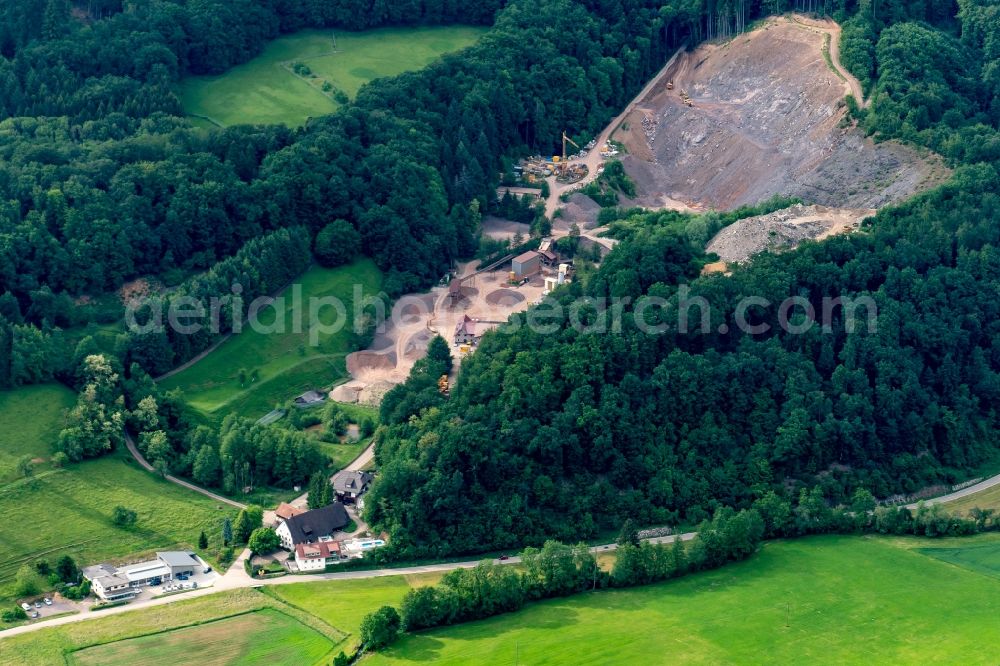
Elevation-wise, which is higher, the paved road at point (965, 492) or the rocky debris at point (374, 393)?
the rocky debris at point (374, 393)

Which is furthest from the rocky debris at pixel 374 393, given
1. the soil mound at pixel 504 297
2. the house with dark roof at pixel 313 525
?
the house with dark roof at pixel 313 525

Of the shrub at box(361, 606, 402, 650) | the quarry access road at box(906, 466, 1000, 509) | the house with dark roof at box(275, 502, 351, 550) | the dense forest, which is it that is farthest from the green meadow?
the quarry access road at box(906, 466, 1000, 509)

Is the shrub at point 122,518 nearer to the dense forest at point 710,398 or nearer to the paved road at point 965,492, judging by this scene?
the dense forest at point 710,398

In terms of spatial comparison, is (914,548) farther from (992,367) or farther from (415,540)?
(415,540)

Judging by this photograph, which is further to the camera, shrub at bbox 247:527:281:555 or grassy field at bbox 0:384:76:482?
grassy field at bbox 0:384:76:482

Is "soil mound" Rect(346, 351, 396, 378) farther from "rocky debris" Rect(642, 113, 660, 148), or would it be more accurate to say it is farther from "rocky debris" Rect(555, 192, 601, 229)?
"rocky debris" Rect(642, 113, 660, 148)

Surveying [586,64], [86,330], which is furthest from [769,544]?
[586,64]

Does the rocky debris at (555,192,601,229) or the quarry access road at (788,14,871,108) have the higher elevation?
the quarry access road at (788,14,871,108)
